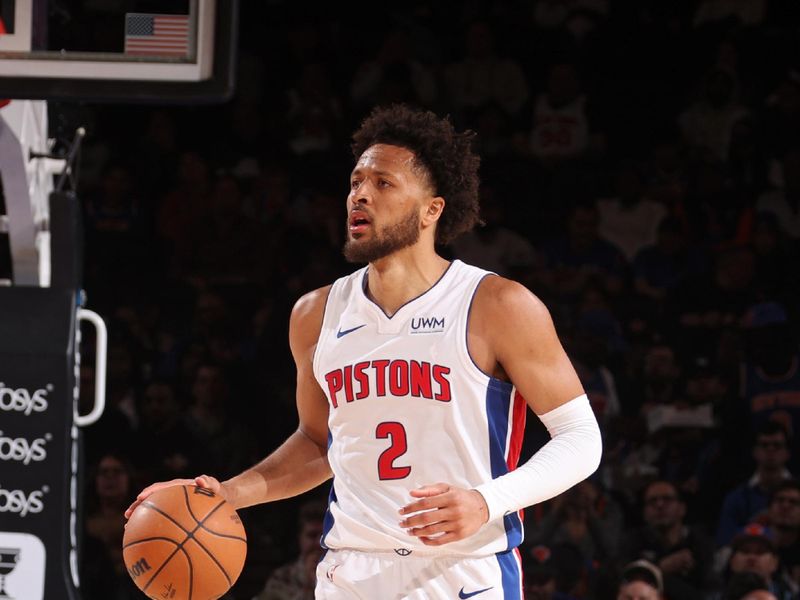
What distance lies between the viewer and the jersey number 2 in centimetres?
310

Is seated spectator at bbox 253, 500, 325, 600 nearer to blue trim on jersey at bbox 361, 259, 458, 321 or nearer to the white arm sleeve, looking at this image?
blue trim on jersey at bbox 361, 259, 458, 321

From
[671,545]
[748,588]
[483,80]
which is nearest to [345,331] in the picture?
[748,588]

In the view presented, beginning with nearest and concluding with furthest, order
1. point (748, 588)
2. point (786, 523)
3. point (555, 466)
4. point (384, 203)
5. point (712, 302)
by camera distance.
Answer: point (555, 466), point (384, 203), point (748, 588), point (786, 523), point (712, 302)

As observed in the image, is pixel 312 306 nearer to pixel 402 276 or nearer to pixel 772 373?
pixel 402 276

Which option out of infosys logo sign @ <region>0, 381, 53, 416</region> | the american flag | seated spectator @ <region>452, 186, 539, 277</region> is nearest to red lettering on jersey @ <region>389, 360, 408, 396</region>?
the american flag

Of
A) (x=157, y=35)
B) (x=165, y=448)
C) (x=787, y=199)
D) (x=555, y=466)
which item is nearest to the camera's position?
(x=555, y=466)

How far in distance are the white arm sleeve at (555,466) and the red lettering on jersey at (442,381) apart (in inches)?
9.9

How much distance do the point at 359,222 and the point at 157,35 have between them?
87cm

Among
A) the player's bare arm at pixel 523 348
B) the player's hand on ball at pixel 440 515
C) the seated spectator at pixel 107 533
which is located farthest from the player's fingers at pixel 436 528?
the seated spectator at pixel 107 533

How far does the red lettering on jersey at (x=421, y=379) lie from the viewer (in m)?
3.14

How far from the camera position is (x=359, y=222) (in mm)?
3322

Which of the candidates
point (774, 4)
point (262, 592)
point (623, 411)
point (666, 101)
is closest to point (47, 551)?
point (262, 592)

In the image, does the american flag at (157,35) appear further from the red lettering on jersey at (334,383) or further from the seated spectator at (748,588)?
the seated spectator at (748,588)

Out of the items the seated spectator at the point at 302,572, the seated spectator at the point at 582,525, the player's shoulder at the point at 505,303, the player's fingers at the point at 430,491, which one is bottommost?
the seated spectator at the point at 302,572
